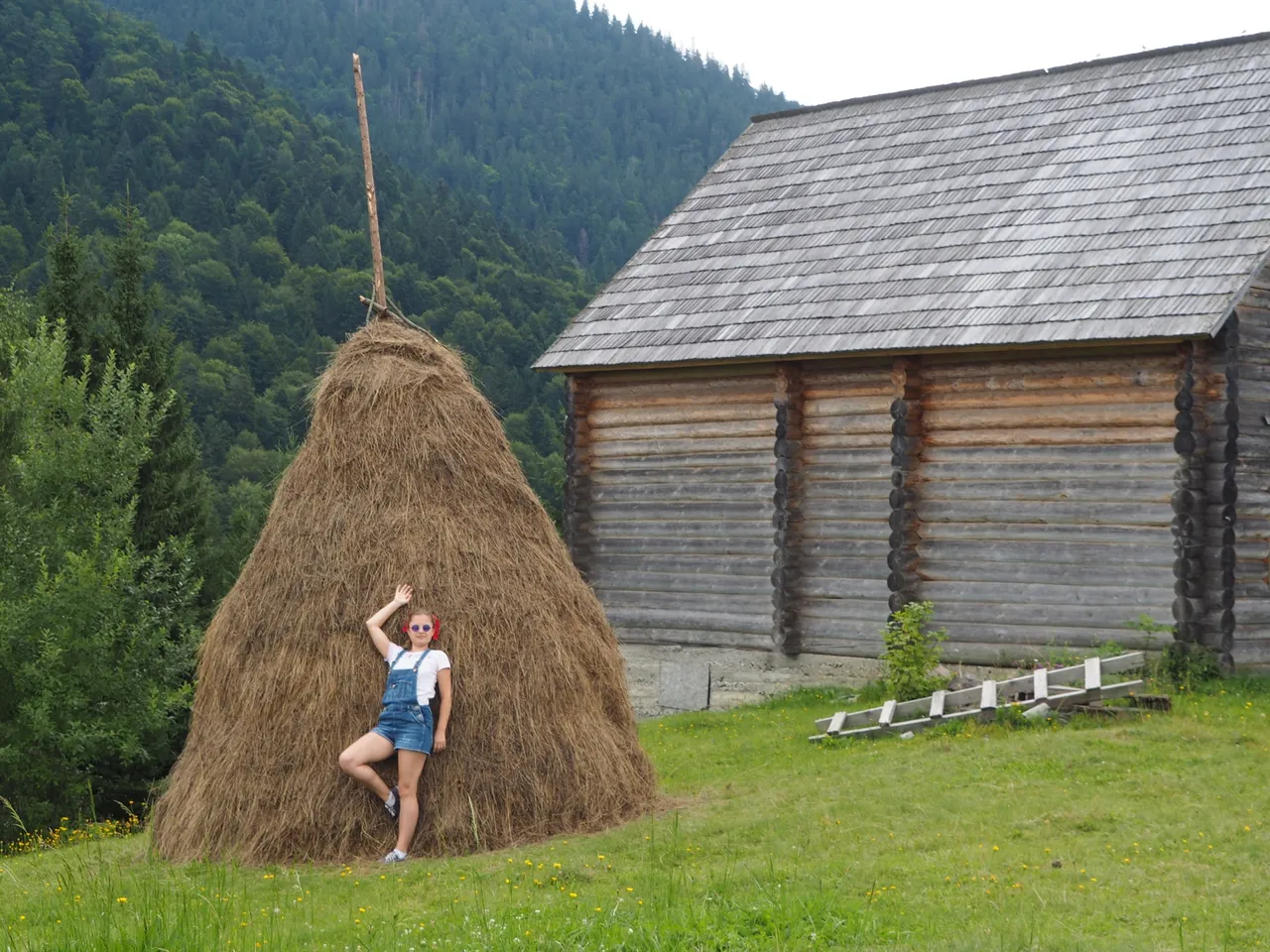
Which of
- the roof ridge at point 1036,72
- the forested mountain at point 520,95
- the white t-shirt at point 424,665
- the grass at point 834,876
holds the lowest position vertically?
the grass at point 834,876

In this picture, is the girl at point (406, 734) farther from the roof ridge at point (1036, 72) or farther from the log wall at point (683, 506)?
the roof ridge at point (1036, 72)

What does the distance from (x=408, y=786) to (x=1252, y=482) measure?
1011 centimetres

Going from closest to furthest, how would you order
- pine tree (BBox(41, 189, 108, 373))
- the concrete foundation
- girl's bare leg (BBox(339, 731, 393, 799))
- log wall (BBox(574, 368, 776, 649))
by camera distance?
girl's bare leg (BBox(339, 731, 393, 799))
the concrete foundation
log wall (BBox(574, 368, 776, 649))
pine tree (BBox(41, 189, 108, 373))

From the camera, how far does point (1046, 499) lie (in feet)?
56.9

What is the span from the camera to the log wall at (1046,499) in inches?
655

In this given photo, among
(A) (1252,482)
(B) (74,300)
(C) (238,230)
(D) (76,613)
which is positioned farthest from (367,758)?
(C) (238,230)

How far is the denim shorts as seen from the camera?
10141mm

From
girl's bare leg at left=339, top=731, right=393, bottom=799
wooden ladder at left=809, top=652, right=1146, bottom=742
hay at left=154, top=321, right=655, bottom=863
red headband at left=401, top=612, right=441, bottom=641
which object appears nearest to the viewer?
girl's bare leg at left=339, top=731, right=393, bottom=799

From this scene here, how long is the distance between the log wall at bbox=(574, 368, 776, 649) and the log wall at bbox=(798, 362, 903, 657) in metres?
0.53

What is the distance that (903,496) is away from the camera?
18250 mm

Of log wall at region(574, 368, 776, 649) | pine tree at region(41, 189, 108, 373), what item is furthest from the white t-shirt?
pine tree at region(41, 189, 108, 373)

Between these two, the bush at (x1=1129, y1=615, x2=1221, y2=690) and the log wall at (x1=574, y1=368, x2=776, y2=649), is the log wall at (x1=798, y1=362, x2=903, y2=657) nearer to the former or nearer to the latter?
the log wall at (x1=574, y1=368, x2=776, y2=649)

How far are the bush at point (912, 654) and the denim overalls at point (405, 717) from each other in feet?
24.4

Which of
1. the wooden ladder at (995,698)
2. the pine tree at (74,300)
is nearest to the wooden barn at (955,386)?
the wooden ladder at (995,698)
